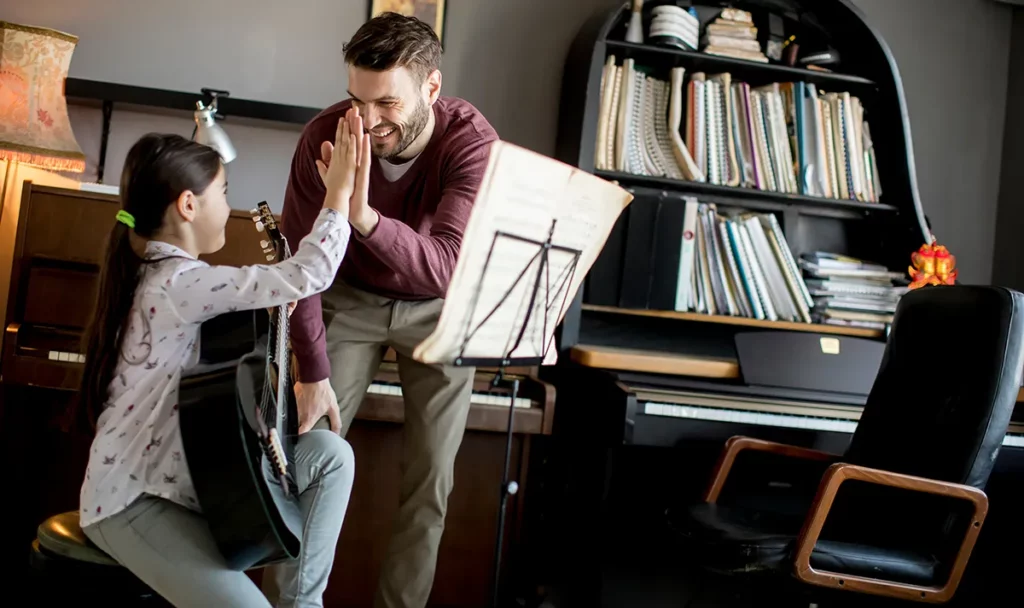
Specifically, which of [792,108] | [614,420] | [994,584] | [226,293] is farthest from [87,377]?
[994,584]

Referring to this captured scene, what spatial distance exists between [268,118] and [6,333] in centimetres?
92

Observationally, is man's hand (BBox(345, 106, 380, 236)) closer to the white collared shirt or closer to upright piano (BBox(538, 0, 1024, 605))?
the white collared shirt

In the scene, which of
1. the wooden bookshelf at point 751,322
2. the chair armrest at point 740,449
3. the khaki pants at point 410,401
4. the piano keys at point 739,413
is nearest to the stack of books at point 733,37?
the wooden bookshelf at point 751,322

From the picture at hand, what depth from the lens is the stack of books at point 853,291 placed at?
2.69 metres

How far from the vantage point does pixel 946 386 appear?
2.03 meters

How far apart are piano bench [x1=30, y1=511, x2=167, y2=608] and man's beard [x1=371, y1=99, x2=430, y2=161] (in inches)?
34.5

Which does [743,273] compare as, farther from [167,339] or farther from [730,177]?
[167,339]

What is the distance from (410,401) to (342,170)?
70 cm

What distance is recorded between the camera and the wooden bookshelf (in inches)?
103

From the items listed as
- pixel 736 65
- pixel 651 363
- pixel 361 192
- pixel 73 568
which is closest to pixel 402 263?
pixel 361 192

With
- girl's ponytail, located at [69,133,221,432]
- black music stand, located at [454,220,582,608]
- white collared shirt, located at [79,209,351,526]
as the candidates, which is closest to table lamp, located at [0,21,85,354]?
girl's ponytail, located at [69,133,221,432]

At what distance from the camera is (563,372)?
2.67m

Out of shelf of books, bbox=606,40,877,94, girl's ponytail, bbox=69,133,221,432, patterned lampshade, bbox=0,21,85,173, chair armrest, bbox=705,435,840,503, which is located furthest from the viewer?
shelf of books, bbox=606,40,877,94

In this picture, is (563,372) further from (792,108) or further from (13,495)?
(13,495)
